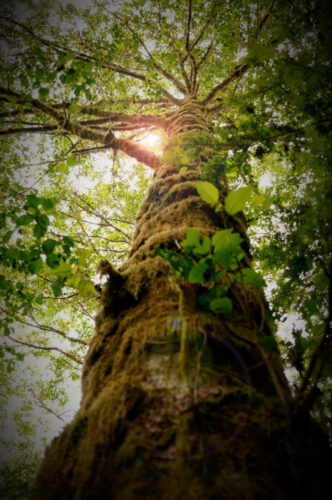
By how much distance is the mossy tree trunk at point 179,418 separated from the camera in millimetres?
688

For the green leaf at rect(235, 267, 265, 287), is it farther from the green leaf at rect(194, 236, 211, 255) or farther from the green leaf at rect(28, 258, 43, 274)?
the green leaf at rect(28, 258, 43, 274)

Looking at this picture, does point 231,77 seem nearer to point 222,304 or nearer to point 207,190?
point 207,190

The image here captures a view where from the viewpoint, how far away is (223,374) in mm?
1002

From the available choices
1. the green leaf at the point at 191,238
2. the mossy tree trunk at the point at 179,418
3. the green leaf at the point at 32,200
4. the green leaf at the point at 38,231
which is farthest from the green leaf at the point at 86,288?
the green leaf at the point at 191,238

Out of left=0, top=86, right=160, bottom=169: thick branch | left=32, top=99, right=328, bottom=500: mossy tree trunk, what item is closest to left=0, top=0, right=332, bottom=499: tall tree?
left=32, top=99, right=328, bottom=500: mossy tree trunk

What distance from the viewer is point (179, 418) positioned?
0.83 metres

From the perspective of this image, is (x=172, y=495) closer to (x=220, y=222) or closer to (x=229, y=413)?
(x=229, y=413)

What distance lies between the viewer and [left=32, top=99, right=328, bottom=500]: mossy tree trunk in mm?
688

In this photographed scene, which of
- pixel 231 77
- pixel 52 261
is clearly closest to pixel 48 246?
pixel 52 261

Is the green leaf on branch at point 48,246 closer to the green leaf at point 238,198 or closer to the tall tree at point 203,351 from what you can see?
the tall tree at point 203,351

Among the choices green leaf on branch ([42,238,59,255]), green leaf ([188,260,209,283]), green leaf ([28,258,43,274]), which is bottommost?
green leaf ([188,260,209,283])

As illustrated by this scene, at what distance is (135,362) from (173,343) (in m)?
0.19

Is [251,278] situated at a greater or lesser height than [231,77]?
lesser

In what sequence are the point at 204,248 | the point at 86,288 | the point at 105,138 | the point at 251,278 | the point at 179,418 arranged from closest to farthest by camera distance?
the point at 179,418
the point at 204,248
the point at 251,278
the point at 86,288
the point at 105,138
